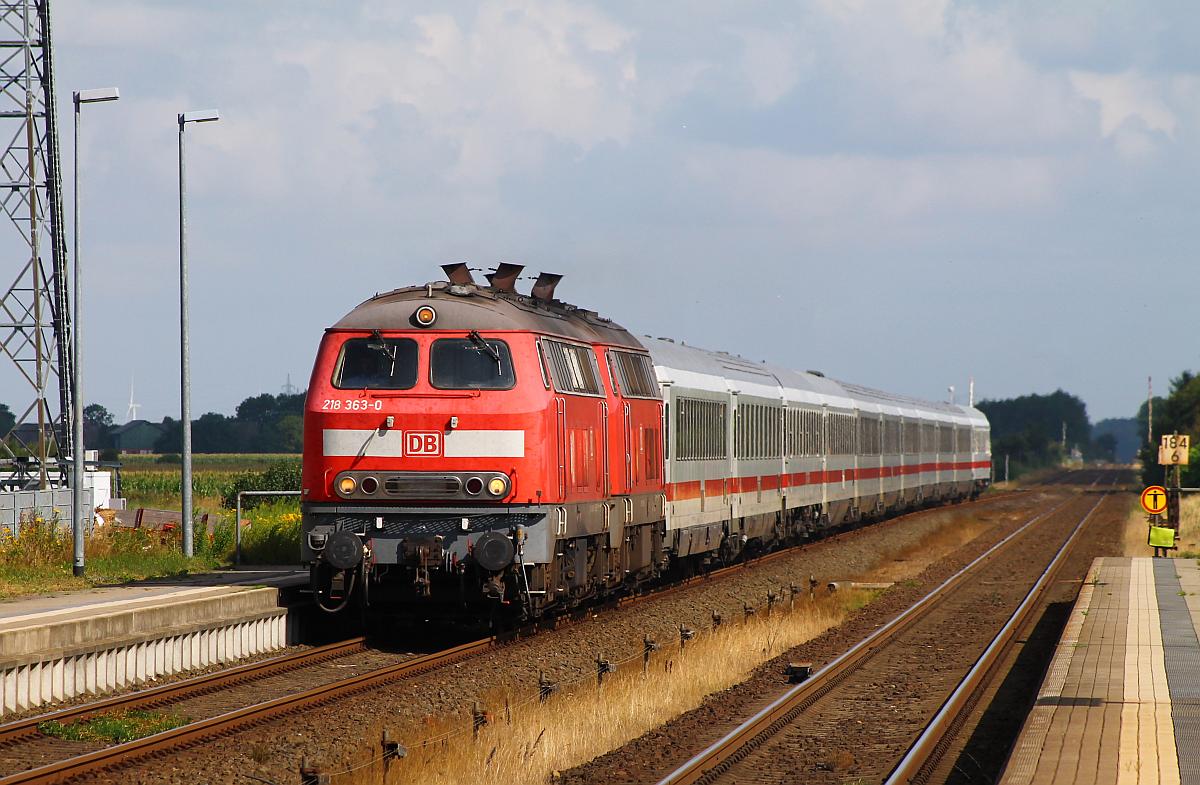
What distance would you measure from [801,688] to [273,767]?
18.8 feet

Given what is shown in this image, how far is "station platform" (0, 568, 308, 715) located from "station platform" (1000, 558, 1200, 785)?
7917 mm

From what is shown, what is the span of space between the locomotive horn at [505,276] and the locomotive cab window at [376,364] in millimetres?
2468

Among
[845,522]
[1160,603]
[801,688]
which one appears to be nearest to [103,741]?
[801,688]

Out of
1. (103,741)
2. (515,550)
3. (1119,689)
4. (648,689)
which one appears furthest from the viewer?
(515,550)

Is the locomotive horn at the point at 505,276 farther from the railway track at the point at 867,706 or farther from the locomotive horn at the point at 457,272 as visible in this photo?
the railway track at the point at 867,706

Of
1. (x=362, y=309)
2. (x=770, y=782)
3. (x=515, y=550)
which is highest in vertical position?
(x=362, y=309)

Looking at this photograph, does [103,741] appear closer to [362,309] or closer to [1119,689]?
[362,309]

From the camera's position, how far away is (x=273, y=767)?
36.8 feet

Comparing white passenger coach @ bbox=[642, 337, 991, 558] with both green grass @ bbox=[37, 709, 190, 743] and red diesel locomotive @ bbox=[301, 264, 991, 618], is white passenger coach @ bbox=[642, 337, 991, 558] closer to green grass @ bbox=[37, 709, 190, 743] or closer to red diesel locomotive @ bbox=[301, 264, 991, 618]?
red diesel locomotive @ bbox=[301, 264, 991, 618]

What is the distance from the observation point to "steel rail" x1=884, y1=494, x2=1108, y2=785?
11352mm

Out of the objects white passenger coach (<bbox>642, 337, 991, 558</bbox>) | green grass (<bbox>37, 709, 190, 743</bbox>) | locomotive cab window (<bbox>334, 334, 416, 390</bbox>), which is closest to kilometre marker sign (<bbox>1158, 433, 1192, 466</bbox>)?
white passenger coach (<bbox>642, 337, 991, 558</bbox>)

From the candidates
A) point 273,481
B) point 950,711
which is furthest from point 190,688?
point 273,481

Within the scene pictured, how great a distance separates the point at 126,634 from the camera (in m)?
14.7

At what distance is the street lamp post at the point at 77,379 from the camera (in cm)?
2127
